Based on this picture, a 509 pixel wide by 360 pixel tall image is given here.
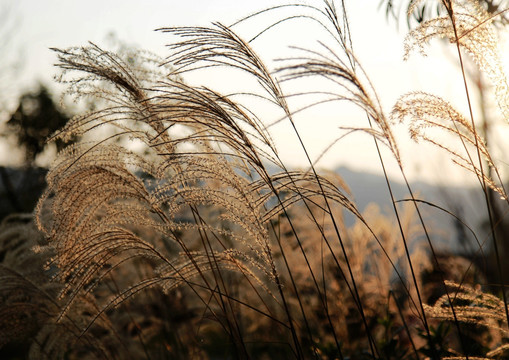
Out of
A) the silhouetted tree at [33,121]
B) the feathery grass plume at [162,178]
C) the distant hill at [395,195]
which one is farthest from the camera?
the silhouetted tree at [33,121]

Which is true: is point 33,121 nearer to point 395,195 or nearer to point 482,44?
point 395,195

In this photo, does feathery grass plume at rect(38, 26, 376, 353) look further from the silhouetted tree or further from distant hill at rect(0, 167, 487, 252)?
the silhouetted tree

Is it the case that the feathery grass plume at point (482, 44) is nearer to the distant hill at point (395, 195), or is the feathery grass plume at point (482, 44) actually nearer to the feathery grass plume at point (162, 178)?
the feathery grass plume at point (162, 178)

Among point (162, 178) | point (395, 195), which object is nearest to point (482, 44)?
point (162, 178)

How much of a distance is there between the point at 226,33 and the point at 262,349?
13.0ft

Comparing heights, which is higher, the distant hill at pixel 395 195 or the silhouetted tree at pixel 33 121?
the silhouetted tree at pixel 33 121

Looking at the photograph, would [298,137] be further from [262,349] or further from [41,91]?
[41,91]

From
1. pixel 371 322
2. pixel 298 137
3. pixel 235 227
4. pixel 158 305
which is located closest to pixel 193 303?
pixel 158 305

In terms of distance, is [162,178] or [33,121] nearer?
[162,178]

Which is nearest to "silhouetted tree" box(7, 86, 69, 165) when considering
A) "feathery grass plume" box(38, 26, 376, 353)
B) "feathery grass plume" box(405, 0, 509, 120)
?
"feathery grass plume" box(38, 26, 376, 353)

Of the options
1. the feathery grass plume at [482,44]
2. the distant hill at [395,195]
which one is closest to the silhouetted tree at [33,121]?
the distant hill at [395,195]

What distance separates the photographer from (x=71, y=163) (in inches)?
91.4

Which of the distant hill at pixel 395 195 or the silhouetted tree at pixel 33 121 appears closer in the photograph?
the distant hill at pixel 395 195

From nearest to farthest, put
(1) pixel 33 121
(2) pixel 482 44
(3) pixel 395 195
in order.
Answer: (2) pixel 482 44 < (1) pixel 33 121 < (3) pixel 395 195
